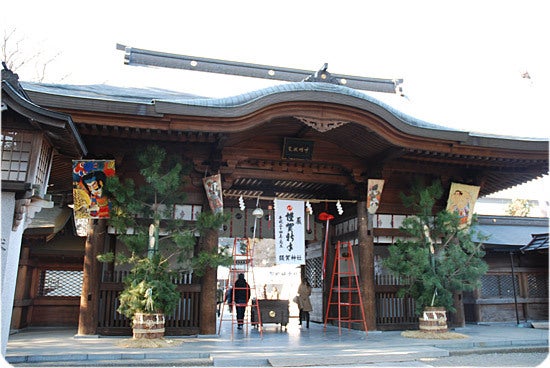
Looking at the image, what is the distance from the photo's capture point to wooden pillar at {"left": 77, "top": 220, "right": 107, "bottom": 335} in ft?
31.1

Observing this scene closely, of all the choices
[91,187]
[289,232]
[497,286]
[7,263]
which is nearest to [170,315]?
[91,187]

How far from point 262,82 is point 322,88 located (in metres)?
8.78

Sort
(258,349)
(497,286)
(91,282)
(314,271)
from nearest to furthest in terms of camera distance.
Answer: (258,349)
(91,282)
(497,286)
(314,271)

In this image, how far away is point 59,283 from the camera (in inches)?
487

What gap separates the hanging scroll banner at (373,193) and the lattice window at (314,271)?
3.64 meters

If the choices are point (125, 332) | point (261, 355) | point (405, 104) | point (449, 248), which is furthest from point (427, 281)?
point (405, 104)

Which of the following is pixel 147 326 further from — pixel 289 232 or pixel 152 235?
pixel 289 232

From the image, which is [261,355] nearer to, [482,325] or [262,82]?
[482,325]

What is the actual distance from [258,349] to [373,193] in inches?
202

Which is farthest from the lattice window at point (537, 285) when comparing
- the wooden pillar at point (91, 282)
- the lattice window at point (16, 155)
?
the lattice window at point (16, 155)

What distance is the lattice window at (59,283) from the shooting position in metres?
12.2

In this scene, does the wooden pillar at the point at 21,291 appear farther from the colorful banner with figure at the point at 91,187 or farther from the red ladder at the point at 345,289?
the red ladder at the point at 345,289

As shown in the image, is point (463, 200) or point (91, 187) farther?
point (463, 200)

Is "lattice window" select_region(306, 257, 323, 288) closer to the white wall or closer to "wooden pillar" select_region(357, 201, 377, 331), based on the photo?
"wooden pillar" select_region(357, 201, 377, 331)
